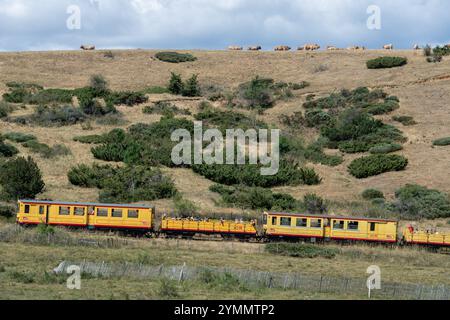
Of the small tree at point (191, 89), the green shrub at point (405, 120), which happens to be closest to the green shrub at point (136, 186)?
the green shrub at point (405, 120)

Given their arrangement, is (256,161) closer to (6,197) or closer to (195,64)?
(6,197)

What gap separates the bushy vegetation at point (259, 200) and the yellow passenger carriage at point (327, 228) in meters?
7.68

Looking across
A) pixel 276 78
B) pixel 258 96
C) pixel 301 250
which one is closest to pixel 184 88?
pixel 258 96

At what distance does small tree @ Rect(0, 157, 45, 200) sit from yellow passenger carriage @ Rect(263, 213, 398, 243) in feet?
55.0

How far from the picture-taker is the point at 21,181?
4925 centimetres

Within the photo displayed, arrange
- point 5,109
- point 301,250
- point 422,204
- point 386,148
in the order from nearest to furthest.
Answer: point 301,250
point 422,204
point 386,148
point 5,109

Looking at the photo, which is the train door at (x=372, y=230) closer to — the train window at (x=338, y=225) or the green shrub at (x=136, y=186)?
the train window at (x=338, y=225)

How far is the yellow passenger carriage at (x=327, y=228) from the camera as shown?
42500mm

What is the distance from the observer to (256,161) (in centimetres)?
6334

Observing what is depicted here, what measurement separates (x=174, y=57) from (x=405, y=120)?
44.6 metres

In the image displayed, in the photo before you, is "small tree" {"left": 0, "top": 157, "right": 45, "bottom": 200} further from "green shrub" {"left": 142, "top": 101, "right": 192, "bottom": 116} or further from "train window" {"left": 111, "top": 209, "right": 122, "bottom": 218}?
"green shrub" {"left": 142, "top": 101, "right": 192, "bottom": 116}

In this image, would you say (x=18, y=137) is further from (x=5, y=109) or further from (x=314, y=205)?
(x=314, y=205)

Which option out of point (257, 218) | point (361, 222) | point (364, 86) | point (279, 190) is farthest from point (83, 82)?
point (361, 222)

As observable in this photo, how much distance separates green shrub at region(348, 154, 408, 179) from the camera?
198 ft
